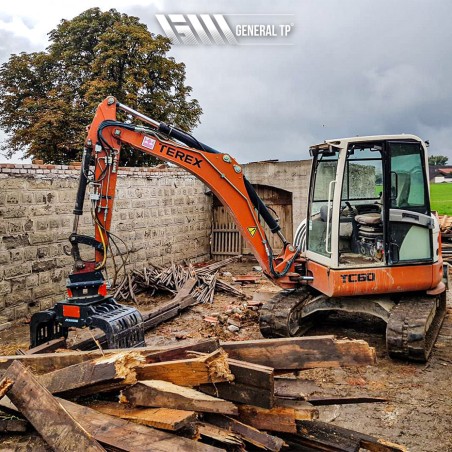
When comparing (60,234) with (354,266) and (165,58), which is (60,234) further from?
(165,58)

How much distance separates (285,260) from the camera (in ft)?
24.1

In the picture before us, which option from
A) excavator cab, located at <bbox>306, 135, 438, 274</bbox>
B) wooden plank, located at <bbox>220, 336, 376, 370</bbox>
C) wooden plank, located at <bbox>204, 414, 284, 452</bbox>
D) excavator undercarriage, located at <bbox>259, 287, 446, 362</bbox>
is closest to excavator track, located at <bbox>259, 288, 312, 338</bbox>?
excavator undercarriage, located at <bbox>259, 287, 446, 362</bbox>

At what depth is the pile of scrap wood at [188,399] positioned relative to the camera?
9.07 ft

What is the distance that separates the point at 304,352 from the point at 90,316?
3.17m

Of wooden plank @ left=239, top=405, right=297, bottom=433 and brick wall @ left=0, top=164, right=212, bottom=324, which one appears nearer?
wooden plank @ left=239, top=405, right=297, bottom=433

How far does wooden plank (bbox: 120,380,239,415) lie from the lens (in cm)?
286

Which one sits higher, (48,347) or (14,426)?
(14,426)

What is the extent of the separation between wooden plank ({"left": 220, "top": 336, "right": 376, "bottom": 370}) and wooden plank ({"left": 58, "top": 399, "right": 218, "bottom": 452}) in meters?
0.83

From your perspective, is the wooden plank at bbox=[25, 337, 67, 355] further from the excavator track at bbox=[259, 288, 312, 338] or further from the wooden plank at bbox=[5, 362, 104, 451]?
the excavator track at bbox=[259, 288, 312, 338]

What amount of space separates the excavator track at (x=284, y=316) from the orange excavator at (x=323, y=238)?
0.05 feet

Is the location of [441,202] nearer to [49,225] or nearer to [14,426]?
[49,225]

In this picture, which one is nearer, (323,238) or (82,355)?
(82,355)

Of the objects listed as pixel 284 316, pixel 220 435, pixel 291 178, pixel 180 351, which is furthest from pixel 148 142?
pixel 291 178

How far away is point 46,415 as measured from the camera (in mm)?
2840
